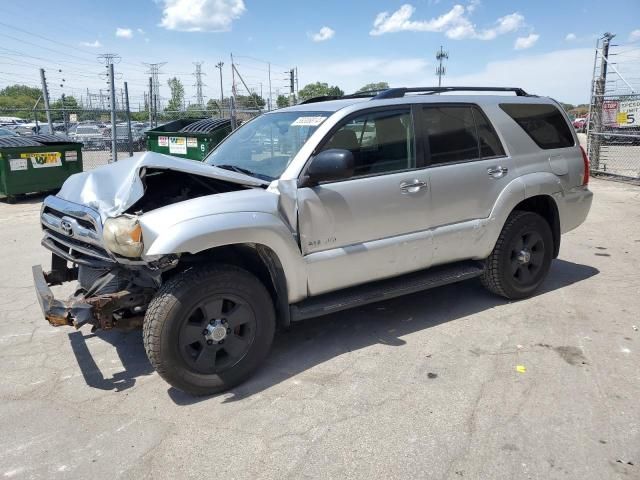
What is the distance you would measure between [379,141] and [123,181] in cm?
186

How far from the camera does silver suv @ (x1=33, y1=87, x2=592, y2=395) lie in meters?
3.11

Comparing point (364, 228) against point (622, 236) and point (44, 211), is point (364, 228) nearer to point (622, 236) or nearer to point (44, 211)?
point (44, 211)

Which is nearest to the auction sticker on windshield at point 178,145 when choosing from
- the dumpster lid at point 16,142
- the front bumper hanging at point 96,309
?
the dumpster lid at point 16,142

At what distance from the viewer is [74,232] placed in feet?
11.2

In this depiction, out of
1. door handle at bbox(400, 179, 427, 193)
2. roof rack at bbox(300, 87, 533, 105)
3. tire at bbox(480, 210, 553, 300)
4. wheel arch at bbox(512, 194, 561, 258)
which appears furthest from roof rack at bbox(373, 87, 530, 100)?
tire at bbox(480, 210, 553, 300)

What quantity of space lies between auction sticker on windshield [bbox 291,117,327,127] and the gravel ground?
1.67 meters

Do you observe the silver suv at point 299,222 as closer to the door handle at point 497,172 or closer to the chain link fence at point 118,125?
the door handle at point 497,172

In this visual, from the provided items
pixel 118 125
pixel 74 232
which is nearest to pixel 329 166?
pixel 74 232

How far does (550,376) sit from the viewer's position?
344cm

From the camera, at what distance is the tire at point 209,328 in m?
3.04

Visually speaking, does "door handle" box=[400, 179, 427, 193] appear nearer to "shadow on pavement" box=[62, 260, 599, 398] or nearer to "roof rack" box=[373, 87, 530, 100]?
"roof rack" box=[373, 87, 530, 100]

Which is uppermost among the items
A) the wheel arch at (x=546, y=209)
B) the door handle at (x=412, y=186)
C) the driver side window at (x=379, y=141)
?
the driver side window at (x=379, y=141)

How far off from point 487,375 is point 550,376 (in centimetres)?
41

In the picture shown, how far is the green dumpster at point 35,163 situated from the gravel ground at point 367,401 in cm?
641
